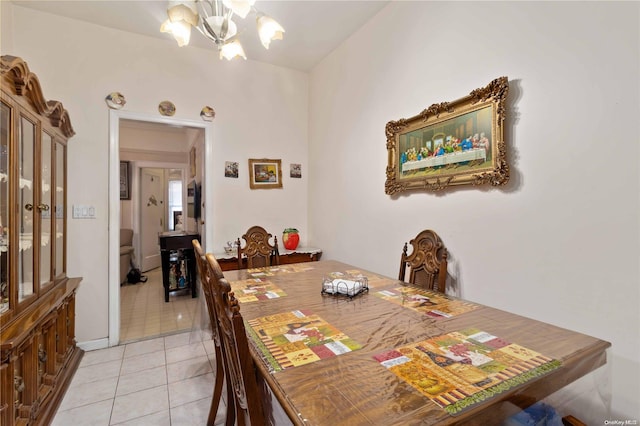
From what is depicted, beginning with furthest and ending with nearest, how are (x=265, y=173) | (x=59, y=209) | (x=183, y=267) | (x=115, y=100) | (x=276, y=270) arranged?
(x=183, y=267) < (x=265, y=173) < (x=115, y=100) < (x=59, y=209) < (x=276, y=270)

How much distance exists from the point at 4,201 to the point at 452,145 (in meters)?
2.46

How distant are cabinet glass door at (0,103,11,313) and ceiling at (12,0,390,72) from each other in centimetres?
149

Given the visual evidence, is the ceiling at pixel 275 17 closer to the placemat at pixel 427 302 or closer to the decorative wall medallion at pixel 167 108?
the decorative wall medallion at pixel 167 108

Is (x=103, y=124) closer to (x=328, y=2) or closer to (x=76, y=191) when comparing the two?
(x=76, y=191)

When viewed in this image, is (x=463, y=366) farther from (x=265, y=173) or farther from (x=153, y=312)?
(x=153, y=312)

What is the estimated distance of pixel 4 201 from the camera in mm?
1461

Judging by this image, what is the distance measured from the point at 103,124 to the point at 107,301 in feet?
5.20

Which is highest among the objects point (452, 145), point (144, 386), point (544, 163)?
point (452, 145)

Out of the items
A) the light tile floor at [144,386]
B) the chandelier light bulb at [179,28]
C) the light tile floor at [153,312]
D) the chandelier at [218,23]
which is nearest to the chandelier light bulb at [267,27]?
the chandelier at [218,23]

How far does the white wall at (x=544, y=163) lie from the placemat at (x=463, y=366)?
2.07 feet

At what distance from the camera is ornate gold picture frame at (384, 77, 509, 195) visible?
1616 millimetres

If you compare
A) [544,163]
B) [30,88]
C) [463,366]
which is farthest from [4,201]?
[544,163]

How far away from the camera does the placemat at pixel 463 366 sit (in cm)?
73

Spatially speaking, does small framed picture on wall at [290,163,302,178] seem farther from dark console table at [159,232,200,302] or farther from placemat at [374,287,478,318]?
placemat at [374,287,478,318]
